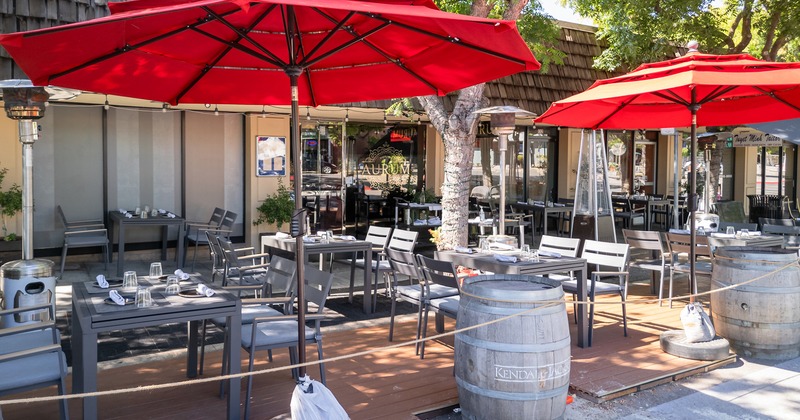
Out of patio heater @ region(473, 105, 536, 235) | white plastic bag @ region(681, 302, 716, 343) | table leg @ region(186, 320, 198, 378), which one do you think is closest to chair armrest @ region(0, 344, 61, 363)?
table leg @ region(186, 320, 198, 378)

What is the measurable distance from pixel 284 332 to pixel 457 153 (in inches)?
159

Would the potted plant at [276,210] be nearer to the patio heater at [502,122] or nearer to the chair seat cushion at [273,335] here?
the patio heater at [502,122]

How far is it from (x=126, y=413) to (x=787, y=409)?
14.1 ft

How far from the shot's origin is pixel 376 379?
16.2 feet

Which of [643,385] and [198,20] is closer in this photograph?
[198,20]

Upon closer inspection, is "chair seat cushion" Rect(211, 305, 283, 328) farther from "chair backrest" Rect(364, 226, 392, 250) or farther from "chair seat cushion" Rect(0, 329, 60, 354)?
"chair backrest" Rect(364, 226, 392, 250)

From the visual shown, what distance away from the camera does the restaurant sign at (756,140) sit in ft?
51.0

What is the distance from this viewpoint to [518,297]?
3.84m

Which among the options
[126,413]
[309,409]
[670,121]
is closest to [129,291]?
[126,413]

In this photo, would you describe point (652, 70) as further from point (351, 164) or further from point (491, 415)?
point (351, 164)

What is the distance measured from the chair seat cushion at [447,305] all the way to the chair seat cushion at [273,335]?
48.5 inches

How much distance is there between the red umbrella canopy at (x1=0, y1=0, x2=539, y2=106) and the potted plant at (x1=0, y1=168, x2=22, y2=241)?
18.4 ft

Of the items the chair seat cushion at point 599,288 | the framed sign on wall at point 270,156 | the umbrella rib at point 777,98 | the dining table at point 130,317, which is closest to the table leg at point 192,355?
the dining table at point 130,317

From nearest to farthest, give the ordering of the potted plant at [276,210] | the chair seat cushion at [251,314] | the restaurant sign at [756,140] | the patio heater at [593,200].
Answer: the chair seat cushion at [251,314] < the patio heater at [593,200] < the potted plant at [276,210] < the restaurant sign at [756,140]
